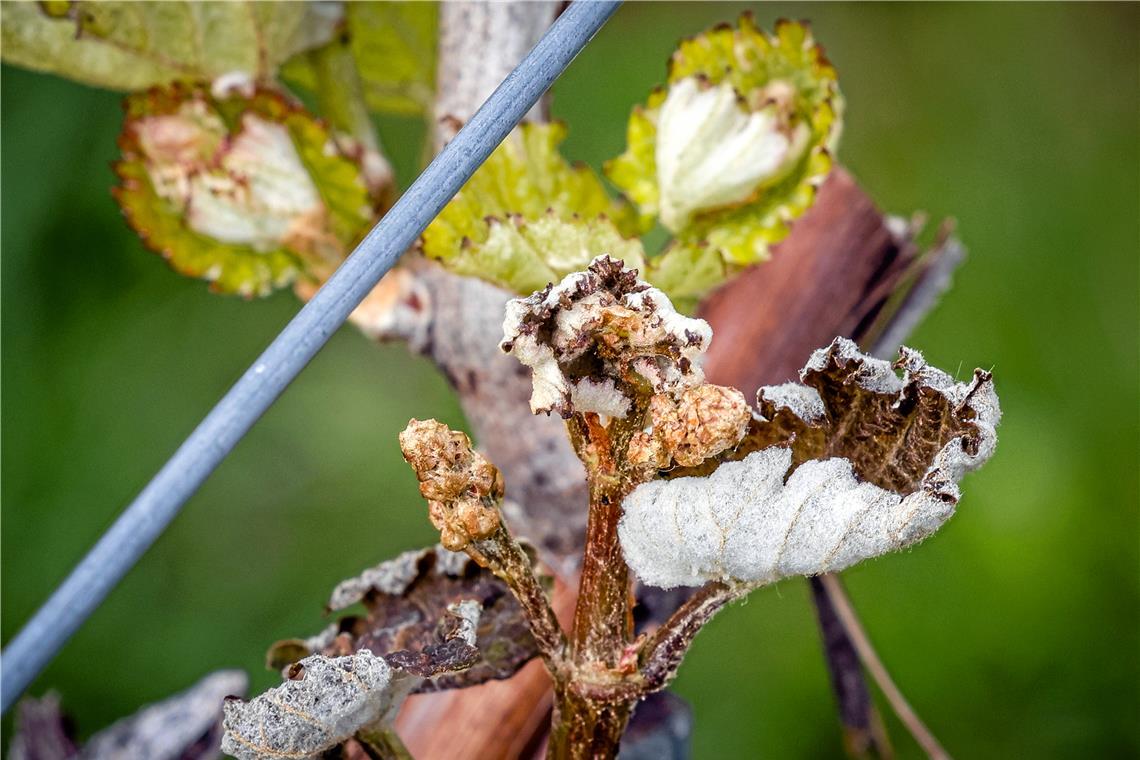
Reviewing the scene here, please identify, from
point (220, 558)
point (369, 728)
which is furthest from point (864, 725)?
point (220, 558)

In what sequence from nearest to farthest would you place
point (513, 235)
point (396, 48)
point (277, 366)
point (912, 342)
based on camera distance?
point (277, 366) → point (513, 235) → point (396, 48) → point (912, 342)

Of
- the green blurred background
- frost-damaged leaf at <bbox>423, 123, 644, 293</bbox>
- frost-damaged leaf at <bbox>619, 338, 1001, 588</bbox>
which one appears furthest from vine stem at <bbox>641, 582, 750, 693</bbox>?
the green blurred background

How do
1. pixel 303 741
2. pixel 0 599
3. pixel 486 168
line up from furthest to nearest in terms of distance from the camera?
1. pixel 0 599
2. pixel 486 168
3. pixel 303 741

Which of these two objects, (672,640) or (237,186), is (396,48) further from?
(672,640)

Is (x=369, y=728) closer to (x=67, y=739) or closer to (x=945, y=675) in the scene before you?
(x=67, y=739)

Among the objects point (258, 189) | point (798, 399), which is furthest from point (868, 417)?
point (258, 189)

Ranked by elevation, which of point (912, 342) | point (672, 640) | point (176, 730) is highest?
point (912, 342)
